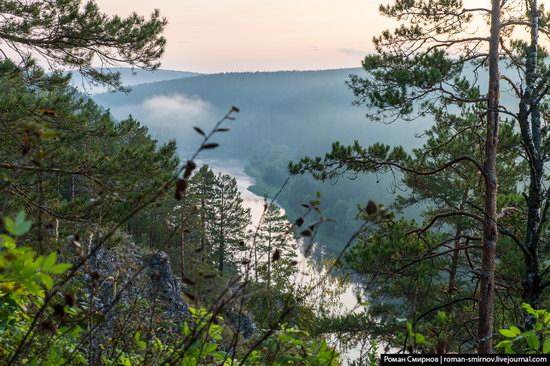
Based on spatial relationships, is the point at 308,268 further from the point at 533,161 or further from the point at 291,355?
the point at 291,355

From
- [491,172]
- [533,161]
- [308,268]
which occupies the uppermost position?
[533,161]

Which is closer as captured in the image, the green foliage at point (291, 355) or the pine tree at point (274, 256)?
the pine tree at point (274, 256)

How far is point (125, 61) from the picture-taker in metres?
9.79

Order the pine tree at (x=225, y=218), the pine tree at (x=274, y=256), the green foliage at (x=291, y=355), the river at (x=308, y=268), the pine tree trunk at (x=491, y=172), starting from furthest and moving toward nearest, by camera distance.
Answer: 1. the river at (x=308, y=268)
2. the pine tree at (x=225, y=218)
3. the pine tree trunk at (x=491, y=172)
4. the green foliage at (x=291, y=355)
5. the pine tree at (x=274, y=256)

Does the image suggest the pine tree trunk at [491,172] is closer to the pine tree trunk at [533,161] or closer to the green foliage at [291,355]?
the pine tree trunk at [533,161]

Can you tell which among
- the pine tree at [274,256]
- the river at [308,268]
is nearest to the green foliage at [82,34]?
the pine tree at [274,256]

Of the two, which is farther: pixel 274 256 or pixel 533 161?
pixel 533 161

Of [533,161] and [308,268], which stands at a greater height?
[533,161]

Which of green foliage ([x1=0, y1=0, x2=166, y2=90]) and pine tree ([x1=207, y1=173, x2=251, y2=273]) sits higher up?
green foliage ([x1=0, y1=0, x2=166, y2=90])

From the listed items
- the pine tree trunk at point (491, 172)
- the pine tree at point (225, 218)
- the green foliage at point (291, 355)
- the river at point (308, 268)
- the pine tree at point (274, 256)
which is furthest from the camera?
the river at point (308, 268)

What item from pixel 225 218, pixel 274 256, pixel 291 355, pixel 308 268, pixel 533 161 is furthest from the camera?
pixel 225 218

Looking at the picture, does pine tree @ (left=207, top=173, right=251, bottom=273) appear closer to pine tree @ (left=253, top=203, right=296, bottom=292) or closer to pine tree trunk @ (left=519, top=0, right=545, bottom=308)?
pine tree @ (left=253, top=203, right=296, bottom=292)

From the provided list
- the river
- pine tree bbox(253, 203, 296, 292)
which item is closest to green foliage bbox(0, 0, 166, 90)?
pine tree bbox(253, 203, 296, 292)

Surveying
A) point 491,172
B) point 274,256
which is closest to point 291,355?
point 274,256
